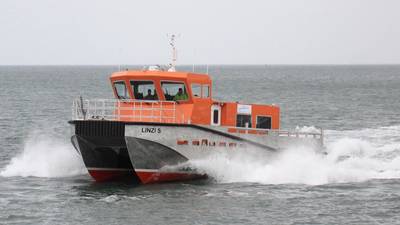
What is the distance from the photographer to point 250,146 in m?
26.2

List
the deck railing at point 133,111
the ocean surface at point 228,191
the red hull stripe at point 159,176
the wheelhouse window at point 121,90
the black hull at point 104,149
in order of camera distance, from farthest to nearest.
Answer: the wheelhouse window at point 121,90 < the red hull stripe at point 159,176 < the deck railing at point 133,111 < the black hull at point 104,149 < the ocean surface at point 228,191

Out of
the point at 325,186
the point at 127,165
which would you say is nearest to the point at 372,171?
the point at 325,186

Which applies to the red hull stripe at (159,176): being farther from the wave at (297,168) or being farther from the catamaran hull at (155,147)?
the wave at (297,168)

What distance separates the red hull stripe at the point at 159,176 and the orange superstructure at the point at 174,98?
5.42 ft

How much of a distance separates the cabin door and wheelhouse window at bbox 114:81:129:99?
2.88m

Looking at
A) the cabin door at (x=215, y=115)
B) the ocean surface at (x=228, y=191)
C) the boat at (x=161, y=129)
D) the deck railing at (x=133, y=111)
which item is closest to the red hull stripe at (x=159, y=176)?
the boat at (x=161, y=129)

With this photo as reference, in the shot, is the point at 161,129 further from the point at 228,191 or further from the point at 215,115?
the point at 228,191

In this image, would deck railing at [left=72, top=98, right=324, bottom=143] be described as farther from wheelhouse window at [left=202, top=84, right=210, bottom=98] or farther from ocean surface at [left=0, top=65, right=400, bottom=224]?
ocean surface at [left=0, top=65, right=400, bottom=224]

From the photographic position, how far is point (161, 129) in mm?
Result: 24609

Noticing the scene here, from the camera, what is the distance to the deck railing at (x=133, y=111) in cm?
2494

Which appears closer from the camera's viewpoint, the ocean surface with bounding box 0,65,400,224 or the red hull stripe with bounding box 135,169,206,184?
the ocean surface with bounding box 0,65,400,224

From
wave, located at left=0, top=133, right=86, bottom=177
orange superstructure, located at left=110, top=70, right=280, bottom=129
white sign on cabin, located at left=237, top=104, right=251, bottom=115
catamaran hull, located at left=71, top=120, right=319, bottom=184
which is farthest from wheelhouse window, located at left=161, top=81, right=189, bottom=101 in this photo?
wave, located at left=0, top=133, right=86, bottom=177

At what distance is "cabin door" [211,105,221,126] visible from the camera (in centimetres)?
2610

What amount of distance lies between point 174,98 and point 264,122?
11.7ft
